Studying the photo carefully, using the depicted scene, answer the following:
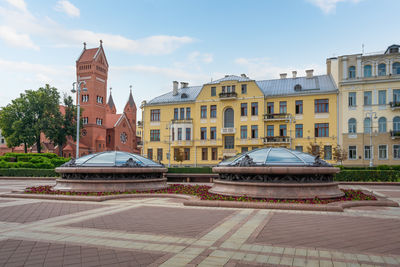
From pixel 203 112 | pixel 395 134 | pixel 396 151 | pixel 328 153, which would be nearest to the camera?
pixel 395 134

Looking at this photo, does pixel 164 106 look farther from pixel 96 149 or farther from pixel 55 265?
pixel 55 265

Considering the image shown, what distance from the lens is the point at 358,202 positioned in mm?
11227

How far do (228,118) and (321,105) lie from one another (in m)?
Answer: 12.3

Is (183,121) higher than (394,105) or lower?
lower

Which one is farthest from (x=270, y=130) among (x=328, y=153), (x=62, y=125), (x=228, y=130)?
(x=62, y=125)

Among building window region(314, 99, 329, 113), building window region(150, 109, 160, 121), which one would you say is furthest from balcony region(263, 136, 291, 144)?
building window region(150, 109, 160, 121)

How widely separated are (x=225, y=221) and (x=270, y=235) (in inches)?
67.9

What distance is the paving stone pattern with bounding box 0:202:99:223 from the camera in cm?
881

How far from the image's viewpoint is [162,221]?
8.32 metres

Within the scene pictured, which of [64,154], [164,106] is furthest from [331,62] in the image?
[64,154]

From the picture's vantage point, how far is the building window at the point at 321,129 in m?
41.3

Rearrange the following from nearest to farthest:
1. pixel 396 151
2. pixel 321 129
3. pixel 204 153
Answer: pixel 396 151, pixel 321 129, pixel 204 153

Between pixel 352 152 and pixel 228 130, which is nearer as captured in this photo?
pixel 352 152

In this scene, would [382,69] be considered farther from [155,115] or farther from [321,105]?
[155,115]
